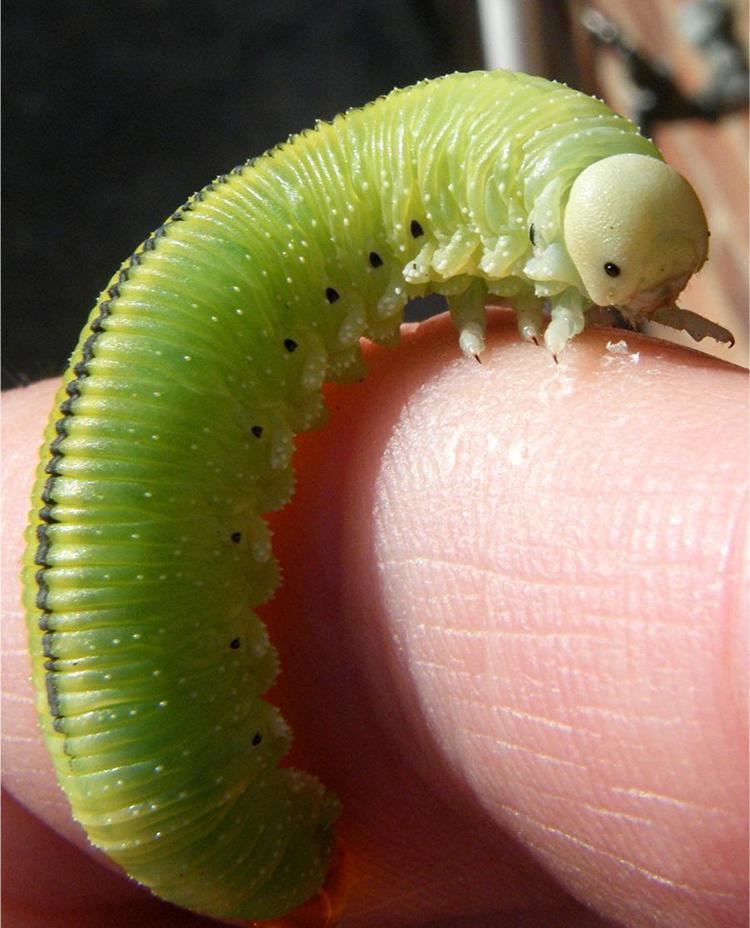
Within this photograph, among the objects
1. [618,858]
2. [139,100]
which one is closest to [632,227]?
[618,858]

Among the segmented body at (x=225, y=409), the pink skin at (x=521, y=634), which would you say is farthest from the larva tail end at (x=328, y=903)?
the segmented body at (x=225, y=409)

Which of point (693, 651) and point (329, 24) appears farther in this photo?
point (329, 24)

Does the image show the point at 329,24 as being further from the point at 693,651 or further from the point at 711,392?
the point at 693,651

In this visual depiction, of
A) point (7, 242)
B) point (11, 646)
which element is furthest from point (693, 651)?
point (7, 242)

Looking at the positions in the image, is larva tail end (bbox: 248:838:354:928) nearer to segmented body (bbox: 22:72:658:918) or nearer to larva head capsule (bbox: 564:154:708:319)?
segmented body (bbox: 22:72:658:918)

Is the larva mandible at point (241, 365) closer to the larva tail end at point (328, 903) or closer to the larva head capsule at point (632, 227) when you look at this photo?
the larva head capsule at point (632, 227)

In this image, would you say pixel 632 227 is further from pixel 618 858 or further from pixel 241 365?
pixel 618 858

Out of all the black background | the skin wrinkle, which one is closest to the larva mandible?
the skin wrinkle
